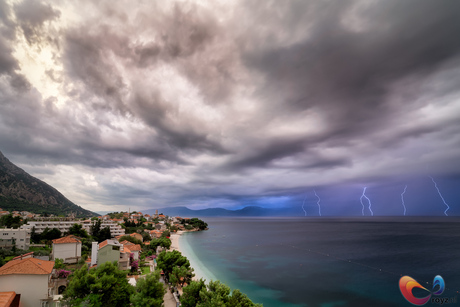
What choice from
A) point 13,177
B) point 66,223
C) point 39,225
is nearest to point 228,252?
point 66,223

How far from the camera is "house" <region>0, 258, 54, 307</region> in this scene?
20.4 metres

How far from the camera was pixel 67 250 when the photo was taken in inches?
1581

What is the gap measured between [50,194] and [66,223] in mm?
134729

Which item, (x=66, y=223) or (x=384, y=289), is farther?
(x=66, y=223)

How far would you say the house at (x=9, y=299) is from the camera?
59.2 ft

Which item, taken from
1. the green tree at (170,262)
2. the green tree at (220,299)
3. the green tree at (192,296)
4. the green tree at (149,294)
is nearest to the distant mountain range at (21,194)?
the green tree at (170,262)

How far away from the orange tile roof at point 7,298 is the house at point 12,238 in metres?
41.3

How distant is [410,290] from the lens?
35719mm

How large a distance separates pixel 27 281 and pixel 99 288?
23.3ft

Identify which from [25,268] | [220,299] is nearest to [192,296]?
[220,299]

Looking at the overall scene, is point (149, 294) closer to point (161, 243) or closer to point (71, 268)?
point (71, 268)

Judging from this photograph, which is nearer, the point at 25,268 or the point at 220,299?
the point at 220,299

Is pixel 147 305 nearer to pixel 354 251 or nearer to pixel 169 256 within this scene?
pixel 169 256

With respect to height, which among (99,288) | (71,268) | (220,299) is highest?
(99,288)
